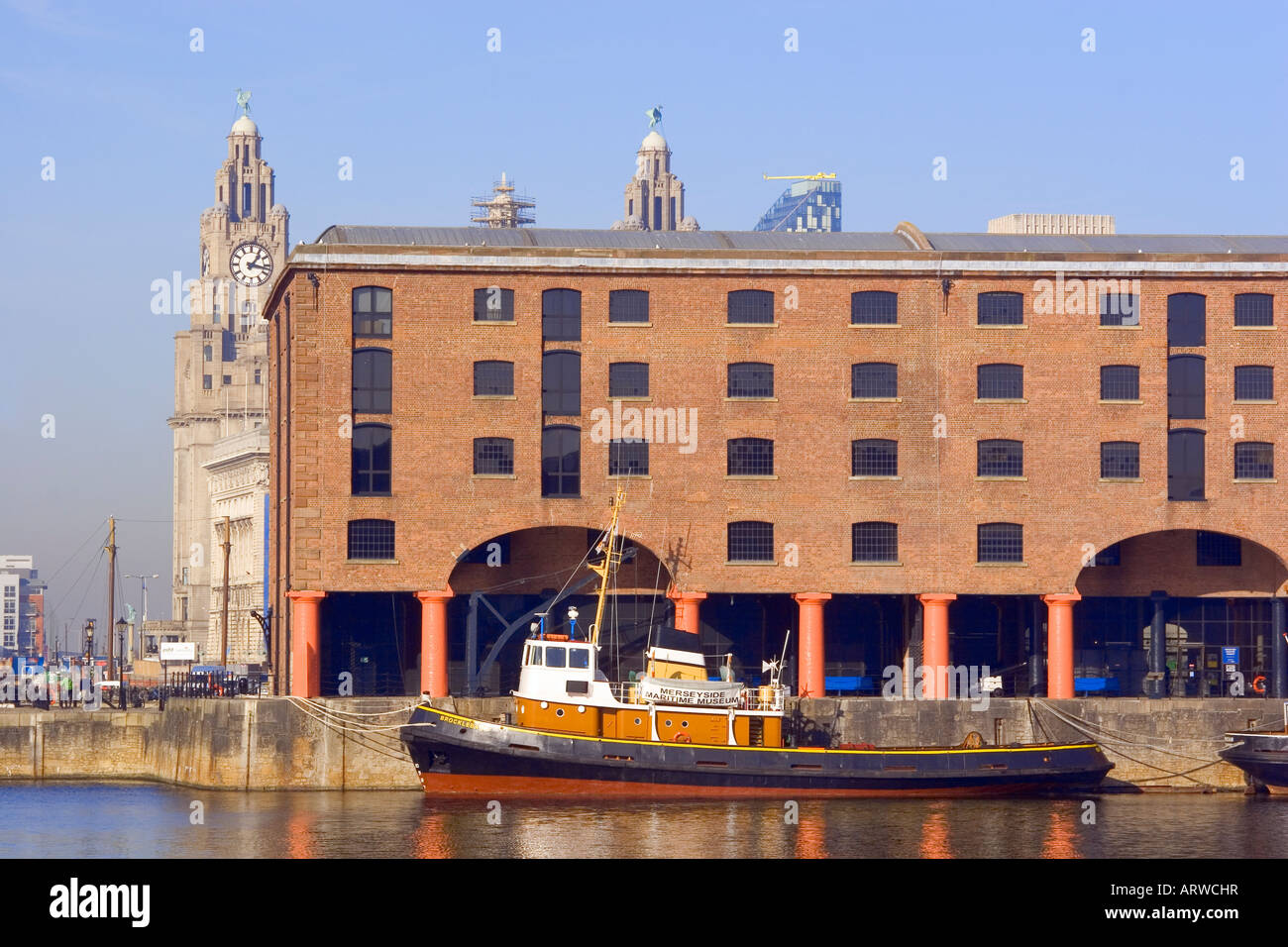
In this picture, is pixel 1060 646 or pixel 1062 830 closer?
pixel 1062 830

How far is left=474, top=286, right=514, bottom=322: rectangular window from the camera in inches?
2793

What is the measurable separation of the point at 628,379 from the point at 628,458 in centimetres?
280

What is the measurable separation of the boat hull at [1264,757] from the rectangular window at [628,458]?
2213cm

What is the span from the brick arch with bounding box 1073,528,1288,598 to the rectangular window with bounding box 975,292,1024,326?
1030 centimetres

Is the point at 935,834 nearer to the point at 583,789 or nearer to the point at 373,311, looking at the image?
the point at 583,789

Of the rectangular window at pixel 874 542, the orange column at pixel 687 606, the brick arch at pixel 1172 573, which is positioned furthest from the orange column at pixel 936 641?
the orange column at pixel 687 606

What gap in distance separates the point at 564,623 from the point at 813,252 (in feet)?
54.1

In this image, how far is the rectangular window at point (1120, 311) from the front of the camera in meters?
72.6

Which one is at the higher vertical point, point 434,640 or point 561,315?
point 561,315

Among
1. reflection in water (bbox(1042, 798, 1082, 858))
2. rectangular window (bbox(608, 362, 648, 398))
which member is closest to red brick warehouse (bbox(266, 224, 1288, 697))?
rectangular window (bbox(608, 362, 648, 398))

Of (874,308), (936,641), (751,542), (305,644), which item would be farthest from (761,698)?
(305,644)

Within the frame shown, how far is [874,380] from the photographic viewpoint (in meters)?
72.1
